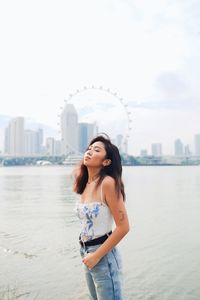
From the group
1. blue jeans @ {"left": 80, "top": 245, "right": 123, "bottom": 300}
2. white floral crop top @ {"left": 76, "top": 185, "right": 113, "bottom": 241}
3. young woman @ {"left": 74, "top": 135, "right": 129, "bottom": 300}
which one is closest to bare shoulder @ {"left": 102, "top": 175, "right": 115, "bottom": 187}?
young woman @ {"left": 74, "top": 135, "right": 129, "bottom": 300}

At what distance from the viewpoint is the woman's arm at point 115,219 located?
2.49 meters

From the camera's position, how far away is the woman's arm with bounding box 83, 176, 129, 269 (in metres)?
2.49

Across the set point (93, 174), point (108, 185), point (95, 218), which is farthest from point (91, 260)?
point (93, 174)

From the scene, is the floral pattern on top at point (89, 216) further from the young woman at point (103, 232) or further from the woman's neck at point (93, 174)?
the woman's neck at point (93, 174)

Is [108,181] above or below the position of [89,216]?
above

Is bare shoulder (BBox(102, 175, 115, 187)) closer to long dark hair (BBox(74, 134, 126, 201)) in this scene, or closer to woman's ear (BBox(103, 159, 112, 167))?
long dark hair (BBox(74, 134, 126, 201))

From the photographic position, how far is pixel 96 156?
2.75 meters

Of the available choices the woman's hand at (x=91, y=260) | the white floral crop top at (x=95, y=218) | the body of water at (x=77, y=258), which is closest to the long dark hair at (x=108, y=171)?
the white floral crop top at (x=95, y=218)

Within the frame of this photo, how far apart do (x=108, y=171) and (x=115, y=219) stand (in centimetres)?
36

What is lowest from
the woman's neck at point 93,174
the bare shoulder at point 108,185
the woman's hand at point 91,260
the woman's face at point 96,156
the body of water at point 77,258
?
the body of water at point 77,258

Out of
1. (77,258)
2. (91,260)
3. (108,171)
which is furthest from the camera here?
(77,258)

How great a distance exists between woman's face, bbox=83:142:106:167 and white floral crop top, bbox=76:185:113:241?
12.7 inches

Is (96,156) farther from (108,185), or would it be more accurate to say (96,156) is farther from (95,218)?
(95,218)

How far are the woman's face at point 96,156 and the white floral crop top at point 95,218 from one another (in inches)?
12.7
